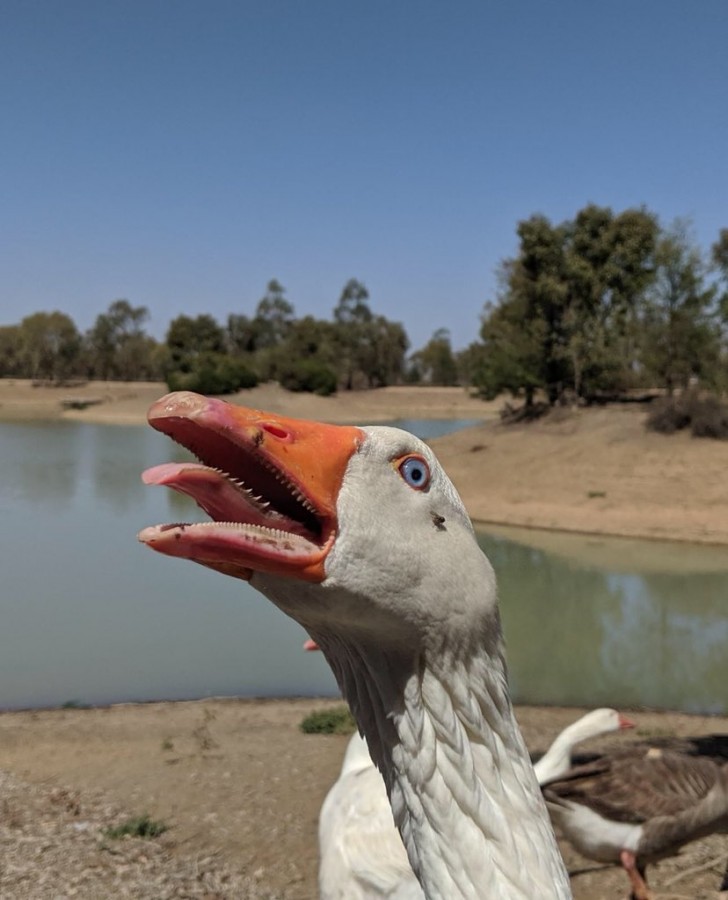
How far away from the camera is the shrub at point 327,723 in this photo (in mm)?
7465

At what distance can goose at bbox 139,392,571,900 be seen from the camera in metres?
1.57

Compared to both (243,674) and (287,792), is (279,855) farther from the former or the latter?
(243,674)

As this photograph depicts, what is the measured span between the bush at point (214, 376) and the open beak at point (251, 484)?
54.1 meters

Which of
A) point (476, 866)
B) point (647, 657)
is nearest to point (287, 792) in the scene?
point (476, 866)

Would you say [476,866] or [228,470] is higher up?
[228,470]

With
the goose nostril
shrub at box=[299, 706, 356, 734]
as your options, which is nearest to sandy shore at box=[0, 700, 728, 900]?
shrub at box=[299, 706, 356, 734]

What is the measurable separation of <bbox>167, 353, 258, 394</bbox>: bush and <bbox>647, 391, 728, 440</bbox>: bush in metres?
34.6

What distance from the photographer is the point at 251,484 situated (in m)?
1.67

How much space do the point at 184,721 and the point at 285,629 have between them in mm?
3954

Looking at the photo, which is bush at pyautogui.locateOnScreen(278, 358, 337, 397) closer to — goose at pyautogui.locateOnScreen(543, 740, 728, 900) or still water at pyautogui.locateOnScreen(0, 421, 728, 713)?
still water at pyautogui.locateOnScreen(0, 421, 728, 713)

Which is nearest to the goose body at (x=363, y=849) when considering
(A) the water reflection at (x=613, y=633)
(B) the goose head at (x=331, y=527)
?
(B) the goose head at (x=331, y=527)

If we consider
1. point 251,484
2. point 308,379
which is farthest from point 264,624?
point 308,379

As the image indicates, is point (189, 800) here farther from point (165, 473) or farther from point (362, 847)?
point (165, 473)

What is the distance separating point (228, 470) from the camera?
1631mm
